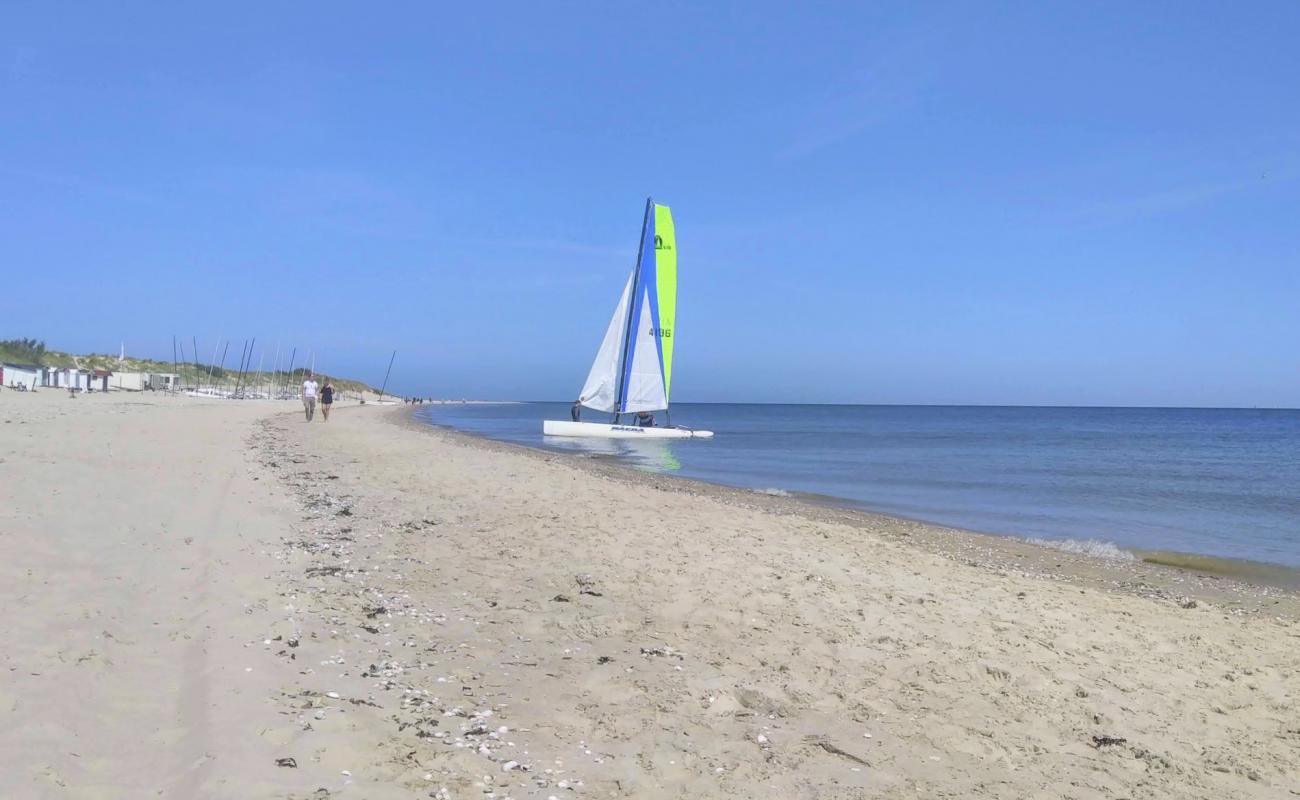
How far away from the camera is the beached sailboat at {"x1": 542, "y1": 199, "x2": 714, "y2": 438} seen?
3769 cm

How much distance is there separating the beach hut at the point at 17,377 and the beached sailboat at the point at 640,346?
107 ft

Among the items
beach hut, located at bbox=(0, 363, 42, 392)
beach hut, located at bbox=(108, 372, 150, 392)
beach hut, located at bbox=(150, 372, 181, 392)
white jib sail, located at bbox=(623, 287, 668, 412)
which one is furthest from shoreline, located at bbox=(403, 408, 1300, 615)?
beach hut, located at bbox=(150, 372, 181, 392)

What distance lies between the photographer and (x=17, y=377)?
49.2m

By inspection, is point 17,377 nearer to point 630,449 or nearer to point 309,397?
point 309,397

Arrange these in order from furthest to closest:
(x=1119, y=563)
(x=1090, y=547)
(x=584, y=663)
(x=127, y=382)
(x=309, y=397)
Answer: (x=127, y=382) < (x=309, y=397) < (x=1090, y=547) < (x=1119, y=563) < (x=584, y=663)

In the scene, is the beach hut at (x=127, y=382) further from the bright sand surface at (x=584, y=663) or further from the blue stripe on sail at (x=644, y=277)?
the bright sand surface at (x=584, y=663)

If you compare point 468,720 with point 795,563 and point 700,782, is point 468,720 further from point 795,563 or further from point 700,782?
point 795,563

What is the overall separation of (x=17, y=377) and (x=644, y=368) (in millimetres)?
37910

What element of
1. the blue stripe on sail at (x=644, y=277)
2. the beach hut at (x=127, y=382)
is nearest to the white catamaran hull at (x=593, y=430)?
the blue stripe on sail at (x=644, y=277)

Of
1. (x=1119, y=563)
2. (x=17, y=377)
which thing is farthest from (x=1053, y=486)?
(x=17, y=377)

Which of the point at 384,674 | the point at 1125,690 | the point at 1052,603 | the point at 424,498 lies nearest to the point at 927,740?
the point at 1125,690

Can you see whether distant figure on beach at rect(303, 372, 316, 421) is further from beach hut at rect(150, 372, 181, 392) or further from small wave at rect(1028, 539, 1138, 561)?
beach hut at rect(150, 372, 181, 392)

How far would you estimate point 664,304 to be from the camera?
126 feet

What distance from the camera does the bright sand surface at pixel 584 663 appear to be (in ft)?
12.4
